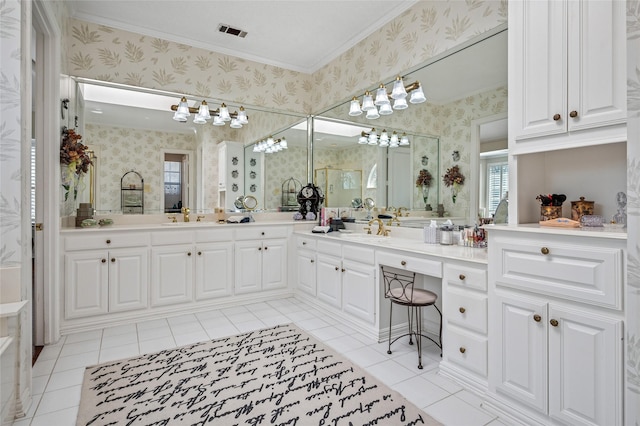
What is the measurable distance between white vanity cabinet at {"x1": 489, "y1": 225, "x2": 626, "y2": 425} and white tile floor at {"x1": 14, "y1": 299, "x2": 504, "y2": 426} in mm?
312

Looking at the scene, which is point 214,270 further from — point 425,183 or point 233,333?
point 425,183

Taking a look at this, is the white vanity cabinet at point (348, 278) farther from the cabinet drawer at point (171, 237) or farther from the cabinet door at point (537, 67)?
the cabinet door at point (537, 67)

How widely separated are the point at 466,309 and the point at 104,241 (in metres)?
3.07

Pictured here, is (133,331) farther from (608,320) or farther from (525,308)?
(608,320)

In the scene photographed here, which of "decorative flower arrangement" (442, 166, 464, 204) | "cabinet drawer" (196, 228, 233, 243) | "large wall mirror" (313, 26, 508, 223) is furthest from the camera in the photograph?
"cabinet drawer" (196, 228, 233, 243)

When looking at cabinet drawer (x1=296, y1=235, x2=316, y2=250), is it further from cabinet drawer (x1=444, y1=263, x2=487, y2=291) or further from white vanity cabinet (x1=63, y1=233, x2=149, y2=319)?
cabinet drawer (x1=444, y1=263, x2=487, y2=291)

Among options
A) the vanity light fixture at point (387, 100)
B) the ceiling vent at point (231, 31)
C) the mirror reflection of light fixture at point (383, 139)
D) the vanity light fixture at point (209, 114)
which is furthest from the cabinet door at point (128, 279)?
the vanity light fixture at point (387, 100)

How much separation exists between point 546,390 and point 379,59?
3171mm

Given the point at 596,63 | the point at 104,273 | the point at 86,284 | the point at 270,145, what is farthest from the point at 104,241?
the point at 596,63

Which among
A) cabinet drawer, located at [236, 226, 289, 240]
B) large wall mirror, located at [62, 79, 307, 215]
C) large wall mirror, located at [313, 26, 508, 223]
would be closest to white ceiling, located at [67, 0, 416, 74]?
large wall mirror, located at [62, 79, 307, 215]

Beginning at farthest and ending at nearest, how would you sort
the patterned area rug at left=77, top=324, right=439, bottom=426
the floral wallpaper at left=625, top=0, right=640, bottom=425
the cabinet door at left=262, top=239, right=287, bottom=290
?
Answer: 1. the cabinet door at left=262, top=239, right=287, bottom=290
2. the patterned area rug at left=77, top=324, right=439, bottom=426
3. the floral wallpaper at left=625, top=0, right=640, bottom=425

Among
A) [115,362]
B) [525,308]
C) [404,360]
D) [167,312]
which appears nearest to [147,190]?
[167,312]

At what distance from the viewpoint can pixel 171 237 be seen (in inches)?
137

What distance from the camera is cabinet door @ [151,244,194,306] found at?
3.40 m
